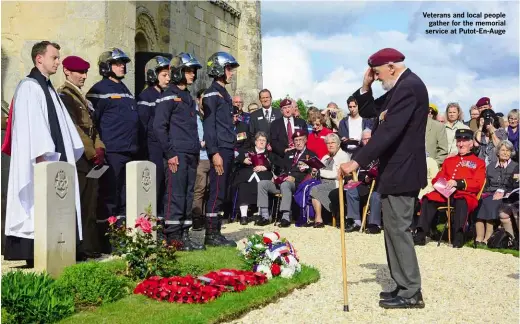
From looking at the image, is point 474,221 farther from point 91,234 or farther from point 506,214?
point 91,234

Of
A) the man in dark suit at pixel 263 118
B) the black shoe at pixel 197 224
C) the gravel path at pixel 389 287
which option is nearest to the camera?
the gravel path at pixel 389 287

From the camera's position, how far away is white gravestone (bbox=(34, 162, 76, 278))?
23.7 ft

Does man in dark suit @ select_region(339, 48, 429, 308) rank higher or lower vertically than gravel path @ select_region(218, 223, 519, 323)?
higher

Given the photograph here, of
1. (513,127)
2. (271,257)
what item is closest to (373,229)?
(513,127)

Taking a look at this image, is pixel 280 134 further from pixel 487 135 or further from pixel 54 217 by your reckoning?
pixel 54 217

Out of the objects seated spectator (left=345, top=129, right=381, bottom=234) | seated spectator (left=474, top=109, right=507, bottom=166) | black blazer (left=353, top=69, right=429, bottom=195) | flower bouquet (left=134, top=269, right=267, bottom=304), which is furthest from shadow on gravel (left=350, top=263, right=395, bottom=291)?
seated spectator (left=474, top=109, right=507, bottom=166)

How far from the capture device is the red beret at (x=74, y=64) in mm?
9102

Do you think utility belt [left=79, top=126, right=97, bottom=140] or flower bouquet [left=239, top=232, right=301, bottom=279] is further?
utility belt [left=79, top=126, right=97, bottom=140]

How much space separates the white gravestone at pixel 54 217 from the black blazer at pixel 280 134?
21.1ft

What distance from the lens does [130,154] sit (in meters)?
9.70

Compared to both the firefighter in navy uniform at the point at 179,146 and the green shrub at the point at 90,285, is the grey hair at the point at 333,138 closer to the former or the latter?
the firefighter in navy uniform at the point at 179,146

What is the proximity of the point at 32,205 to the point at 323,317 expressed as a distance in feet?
11.6

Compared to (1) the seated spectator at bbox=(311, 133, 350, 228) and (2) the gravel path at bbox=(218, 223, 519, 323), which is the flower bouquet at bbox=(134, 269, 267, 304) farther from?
(1) the seated spectator at bbox=(311, 133, 350, 228)

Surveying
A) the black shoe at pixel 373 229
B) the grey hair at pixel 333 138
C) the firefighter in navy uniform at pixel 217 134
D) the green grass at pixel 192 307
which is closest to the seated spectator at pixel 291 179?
the grey hair at pixel 333 138
